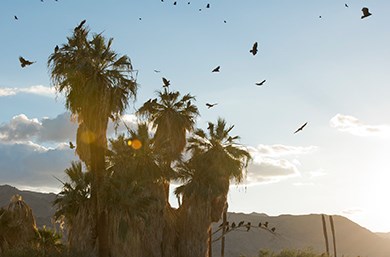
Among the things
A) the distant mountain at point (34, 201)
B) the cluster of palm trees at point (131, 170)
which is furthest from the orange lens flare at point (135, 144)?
the distant mountain at point (34, 201)

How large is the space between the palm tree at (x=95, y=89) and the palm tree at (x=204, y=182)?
15028 mm

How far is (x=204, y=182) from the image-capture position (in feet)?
151

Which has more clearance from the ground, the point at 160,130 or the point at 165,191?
the point at 160,130

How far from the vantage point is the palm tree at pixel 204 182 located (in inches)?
1747

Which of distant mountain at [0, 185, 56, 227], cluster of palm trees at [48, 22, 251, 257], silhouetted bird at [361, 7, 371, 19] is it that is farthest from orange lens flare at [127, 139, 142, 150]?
distant mountain at [0, 185, 56, 227]

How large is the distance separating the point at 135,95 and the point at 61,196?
668 centimetres

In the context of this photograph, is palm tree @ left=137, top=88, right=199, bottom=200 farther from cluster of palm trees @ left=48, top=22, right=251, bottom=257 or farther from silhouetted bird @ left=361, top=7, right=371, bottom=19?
silhouetted bird @ left=361, top=7, right=371, bottom=19

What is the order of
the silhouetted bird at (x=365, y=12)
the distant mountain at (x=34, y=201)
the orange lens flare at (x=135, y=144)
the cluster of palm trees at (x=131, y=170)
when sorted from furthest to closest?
the distant mountain at (x=34, y=201), the orange lens flare at (x=135, y=144), the cluster of palm trees at (x=131, y=170), the silhouetted bird at (x=365, y=12)

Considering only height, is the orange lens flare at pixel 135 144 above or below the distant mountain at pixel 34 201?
below

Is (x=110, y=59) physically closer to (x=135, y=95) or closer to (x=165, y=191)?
(x=135, y=95)

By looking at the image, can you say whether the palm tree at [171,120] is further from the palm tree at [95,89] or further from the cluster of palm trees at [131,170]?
the palm tree at [95,89]

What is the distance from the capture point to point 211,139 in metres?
48.5

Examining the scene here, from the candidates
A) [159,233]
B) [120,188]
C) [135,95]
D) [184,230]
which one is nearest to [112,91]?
[135,95]

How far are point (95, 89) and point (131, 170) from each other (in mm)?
8584
